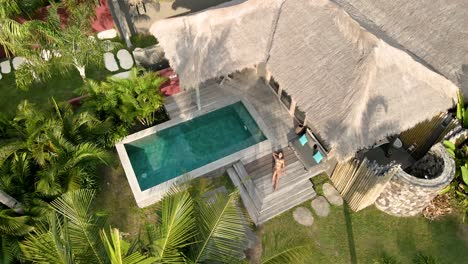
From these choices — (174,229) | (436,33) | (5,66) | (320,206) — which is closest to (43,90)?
(5,66)

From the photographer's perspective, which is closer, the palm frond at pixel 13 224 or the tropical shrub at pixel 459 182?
the palm frond at pixel 13 224

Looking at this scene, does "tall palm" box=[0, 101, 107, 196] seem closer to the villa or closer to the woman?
the villa

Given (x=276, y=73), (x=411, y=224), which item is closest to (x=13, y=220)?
(x=276, y=73)

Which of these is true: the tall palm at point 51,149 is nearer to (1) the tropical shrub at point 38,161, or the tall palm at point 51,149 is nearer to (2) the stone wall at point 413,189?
(1) the tropical shrub at point 38,161

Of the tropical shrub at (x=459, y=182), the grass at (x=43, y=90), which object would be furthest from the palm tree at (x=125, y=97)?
the tropical shrub at (x=459, y=182)

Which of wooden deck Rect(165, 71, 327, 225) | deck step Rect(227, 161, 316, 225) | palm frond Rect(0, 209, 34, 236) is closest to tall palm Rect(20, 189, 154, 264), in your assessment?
palm frond Rect(0, 209, 34, 236)

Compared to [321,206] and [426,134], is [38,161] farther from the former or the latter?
[426,134]
